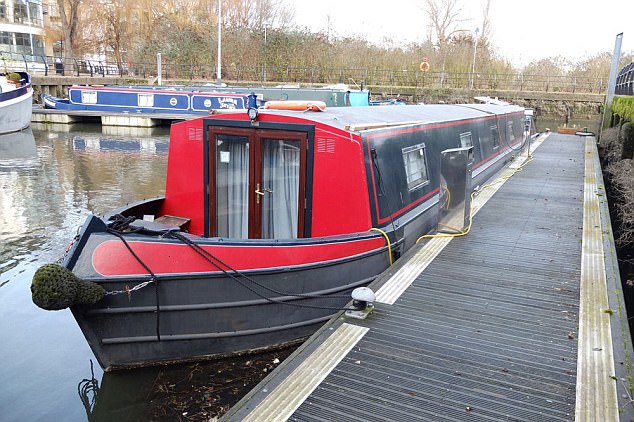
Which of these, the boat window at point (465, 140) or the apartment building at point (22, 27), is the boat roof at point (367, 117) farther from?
the apartment building at point (22, 27)

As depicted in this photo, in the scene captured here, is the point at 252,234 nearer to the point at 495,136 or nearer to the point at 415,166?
the point at 415,166

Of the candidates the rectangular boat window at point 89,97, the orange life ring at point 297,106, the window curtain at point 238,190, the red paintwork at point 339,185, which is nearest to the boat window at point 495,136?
the orange life ring at point 297,106

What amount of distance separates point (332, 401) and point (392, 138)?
3.81m

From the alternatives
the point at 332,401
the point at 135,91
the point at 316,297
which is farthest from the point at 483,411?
the point at 135,91

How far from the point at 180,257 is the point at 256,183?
1.46 m

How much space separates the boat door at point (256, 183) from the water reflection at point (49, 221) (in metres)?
2.11

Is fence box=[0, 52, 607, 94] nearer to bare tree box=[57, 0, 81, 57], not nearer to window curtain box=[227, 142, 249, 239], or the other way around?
bare tree box=[57, 0, 81, 57]

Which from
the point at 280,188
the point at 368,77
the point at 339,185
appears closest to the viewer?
the point at 339,185

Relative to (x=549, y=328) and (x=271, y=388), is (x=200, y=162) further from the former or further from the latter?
(x=549, y=328)

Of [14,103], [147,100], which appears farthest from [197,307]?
[147,100]

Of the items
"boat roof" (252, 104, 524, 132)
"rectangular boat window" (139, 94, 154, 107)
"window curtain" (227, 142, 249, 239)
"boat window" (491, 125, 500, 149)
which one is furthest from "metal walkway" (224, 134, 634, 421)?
"rectangular boat window" (139, 94, 154, 107)

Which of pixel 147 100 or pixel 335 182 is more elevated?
pixel 147 100

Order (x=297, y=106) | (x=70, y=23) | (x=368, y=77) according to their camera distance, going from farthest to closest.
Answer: (x=70, y=23), (x=368, y=77), (x=297, y=106)

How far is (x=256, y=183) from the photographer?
5.93 meters
